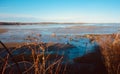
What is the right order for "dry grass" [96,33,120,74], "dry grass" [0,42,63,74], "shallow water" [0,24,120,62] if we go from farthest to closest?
"shallow water" [0,24,120,62], "dry grass" [96,33,120,74], "dry grass" [0,42,63,74]

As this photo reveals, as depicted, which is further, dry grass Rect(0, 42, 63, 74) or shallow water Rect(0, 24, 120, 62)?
shallow water Rect(0, 24, 120, 62)

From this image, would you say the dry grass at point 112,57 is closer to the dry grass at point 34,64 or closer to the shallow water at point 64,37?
the dry grass at point 34,64

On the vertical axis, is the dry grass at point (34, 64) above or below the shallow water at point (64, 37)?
above

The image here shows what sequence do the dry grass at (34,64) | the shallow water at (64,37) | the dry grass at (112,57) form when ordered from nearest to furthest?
the dry grass at (34,64), the dry grass at (112,57), the shallow water at (64,37)

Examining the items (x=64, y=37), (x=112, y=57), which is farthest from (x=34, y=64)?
(x=64, y=37)

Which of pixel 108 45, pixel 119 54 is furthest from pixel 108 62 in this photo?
pixel 108 45

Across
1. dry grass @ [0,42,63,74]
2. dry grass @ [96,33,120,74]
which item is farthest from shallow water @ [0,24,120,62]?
dry grass @ [96,33,120,74]

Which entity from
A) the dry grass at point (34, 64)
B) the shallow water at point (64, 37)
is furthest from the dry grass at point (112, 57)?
the shallow water at point (64, 37)

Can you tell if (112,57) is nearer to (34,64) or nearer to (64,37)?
(34,64)

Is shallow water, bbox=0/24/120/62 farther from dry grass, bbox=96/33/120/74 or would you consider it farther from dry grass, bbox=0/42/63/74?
dry grass, bbox=96/33/120/74

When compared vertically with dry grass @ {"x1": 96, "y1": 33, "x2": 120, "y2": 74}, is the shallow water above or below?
below

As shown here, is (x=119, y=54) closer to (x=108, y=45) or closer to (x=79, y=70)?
(x=108, y=45)

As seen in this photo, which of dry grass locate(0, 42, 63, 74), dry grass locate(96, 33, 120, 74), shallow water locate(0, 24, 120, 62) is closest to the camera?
dry grass locate(0, 42, 63, 74)

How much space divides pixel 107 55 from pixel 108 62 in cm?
39
